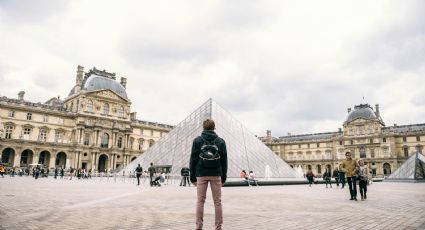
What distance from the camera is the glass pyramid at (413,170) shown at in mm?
27302

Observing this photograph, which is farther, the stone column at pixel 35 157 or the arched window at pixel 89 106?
the arched window at pixel 89 106

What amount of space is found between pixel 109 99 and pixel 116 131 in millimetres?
5621

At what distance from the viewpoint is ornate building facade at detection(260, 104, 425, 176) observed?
57781mm

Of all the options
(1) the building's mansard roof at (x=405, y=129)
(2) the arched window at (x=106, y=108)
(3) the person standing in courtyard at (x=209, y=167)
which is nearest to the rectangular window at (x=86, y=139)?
(2) the arched window at (x=106, y=108)

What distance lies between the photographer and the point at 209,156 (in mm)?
3969

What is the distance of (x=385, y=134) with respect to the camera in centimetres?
5922

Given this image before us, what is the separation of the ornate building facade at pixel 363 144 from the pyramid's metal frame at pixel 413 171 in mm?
26793

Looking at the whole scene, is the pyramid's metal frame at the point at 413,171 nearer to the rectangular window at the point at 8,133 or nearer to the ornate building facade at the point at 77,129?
the ornate building facade at the point at 77,129

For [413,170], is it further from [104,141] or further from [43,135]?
[43,135]

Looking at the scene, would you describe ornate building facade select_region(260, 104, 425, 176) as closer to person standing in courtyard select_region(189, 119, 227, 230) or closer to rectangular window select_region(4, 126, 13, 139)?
rectangular window select_region(4, 126, 13, 139)

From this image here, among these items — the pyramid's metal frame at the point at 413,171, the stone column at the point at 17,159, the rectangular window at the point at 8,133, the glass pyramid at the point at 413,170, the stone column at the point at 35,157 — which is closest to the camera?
the pyramid's metal frame at the point at 413,171

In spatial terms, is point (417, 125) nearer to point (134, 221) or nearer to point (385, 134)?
point (385, 134)

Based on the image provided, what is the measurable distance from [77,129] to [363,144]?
53.8 meters

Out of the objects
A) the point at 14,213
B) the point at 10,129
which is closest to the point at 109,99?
the point at 10,129
